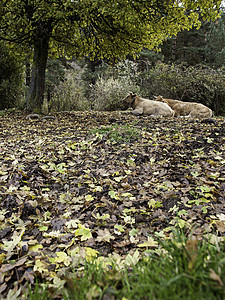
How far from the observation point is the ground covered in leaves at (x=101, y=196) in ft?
6.48

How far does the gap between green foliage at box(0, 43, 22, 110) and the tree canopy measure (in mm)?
2330

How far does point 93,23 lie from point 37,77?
10.1 feet

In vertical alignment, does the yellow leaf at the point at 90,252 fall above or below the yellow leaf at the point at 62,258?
above

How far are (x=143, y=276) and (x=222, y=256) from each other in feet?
1.51

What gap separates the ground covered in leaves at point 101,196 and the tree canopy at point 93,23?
362 centimetres

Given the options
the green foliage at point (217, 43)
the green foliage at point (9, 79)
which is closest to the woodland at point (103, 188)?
the green foliage at point (9, 79)

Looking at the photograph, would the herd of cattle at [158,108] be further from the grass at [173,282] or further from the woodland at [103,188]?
the grass at [173,282]

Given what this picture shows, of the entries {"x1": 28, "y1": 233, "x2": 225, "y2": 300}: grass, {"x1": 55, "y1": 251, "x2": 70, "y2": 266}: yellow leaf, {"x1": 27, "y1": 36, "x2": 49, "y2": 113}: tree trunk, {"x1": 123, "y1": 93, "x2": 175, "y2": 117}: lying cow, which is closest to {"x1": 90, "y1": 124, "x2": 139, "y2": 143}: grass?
{"x1": 123, "y1": 93, "x2": 175, "y2": 117}: lying cow

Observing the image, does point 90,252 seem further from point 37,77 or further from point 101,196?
point 37,77

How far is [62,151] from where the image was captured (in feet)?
15.1

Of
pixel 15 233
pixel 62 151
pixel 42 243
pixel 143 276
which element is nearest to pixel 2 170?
pixel 62 151

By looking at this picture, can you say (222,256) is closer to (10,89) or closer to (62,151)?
(62,151)

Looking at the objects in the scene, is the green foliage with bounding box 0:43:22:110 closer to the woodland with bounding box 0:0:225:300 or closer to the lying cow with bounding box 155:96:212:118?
the woodland with bounding box 0:0:225:300

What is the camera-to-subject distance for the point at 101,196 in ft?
10.00
